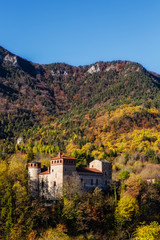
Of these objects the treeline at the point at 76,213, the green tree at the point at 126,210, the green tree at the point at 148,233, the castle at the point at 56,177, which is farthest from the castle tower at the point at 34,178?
the green tree at the point at 148,233

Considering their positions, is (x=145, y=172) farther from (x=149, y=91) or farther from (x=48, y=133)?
(x=149, y=91)

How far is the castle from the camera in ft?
222

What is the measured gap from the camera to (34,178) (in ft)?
233

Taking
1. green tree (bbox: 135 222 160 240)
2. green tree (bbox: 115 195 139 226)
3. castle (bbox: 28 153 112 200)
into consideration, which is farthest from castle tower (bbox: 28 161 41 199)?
green tree (bbox: 135 222 160 240)

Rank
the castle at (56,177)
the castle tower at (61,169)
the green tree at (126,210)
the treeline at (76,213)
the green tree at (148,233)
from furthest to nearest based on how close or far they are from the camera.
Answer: the castle at (56,177)
the castle tower at (61,169)
the green tree at (126,210)
the green tree at (148,233)
the treeline at (76,213)

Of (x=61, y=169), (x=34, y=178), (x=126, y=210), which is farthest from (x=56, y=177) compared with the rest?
(x=126, y=210)

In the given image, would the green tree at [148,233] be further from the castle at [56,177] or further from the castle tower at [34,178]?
the castle tower at [34,178]

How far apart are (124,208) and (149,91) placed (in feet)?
441

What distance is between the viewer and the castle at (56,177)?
222 feet

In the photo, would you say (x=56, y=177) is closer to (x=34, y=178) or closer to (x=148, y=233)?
(x=34, y=178)

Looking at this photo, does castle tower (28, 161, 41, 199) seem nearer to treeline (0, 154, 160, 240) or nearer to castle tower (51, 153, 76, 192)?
treeline (0, 154, 160, 240)

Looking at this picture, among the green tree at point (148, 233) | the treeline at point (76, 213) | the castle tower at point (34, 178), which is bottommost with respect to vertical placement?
the green tree at point (148, 233)

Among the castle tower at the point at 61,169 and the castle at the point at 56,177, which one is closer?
the castle tower at the point at 61,169

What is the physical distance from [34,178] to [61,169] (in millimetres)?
7090
